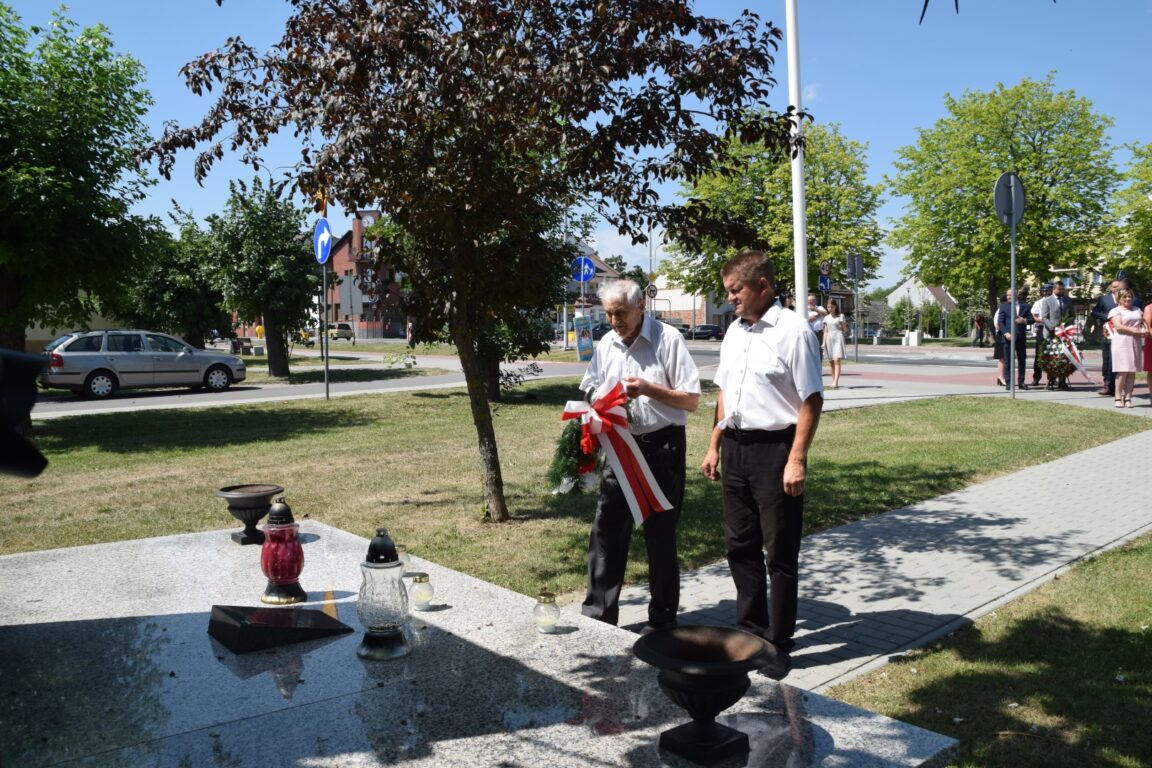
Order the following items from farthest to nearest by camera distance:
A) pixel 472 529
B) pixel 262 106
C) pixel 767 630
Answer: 1. pixel 472 529
2. pixel 262 106
3. pixel 767 630

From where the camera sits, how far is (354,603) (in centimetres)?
457

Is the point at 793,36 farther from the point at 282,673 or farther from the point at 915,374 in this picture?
the point at 915,374

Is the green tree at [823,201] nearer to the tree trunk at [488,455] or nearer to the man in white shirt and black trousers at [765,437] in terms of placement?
the tree trunk at [488,455]

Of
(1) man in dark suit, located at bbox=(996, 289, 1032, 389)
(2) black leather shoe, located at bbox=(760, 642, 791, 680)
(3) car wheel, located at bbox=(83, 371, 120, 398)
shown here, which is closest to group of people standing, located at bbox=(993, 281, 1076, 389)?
(1) man in dark suit, located at bbox=(996, 289, 1032, 389)

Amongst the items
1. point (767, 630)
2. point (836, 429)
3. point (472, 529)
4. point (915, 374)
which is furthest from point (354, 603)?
point (915, 374)

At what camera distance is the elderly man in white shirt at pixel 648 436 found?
464cm

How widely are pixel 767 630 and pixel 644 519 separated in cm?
82

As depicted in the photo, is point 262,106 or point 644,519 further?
point 262,106

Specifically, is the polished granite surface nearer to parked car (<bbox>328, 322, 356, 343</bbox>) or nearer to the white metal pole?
the white metal pole

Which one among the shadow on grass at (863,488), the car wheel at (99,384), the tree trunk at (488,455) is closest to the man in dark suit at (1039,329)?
the shadow on grass at (863,488)

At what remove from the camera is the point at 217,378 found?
78.5 ft

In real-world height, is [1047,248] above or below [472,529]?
above

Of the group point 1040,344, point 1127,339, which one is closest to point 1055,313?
point 1040,344

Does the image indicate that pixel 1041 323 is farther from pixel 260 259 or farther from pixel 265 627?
pixel 260 259
